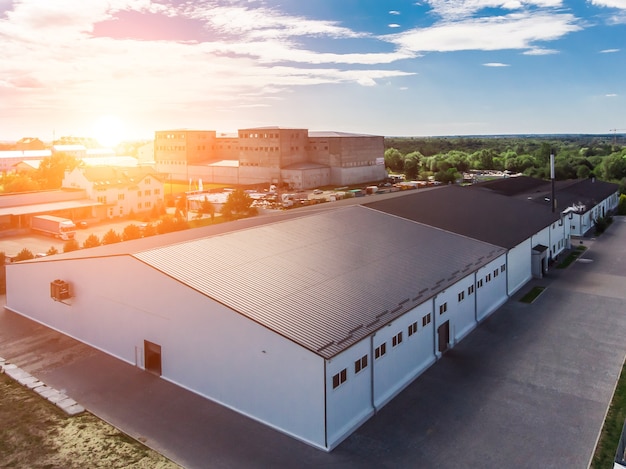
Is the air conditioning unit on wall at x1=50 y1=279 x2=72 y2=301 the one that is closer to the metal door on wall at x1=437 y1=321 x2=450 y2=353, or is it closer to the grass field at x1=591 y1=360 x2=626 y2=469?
the metal door on wall at x1=437 y1=321 x2=450 y2=353

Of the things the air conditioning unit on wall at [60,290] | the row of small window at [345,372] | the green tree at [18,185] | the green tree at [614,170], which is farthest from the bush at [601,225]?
the green tree at [18,185]

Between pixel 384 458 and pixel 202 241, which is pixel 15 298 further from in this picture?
pixel 384 458

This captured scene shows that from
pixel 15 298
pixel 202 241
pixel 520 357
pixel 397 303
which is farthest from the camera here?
pixel 15 298

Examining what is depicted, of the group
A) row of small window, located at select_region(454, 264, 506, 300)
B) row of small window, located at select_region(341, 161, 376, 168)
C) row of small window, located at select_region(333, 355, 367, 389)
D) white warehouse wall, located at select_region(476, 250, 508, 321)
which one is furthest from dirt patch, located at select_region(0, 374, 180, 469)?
row of small window, located at select_region(341, 161, 376, 168)

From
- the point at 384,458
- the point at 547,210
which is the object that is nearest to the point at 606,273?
the point at 547,210

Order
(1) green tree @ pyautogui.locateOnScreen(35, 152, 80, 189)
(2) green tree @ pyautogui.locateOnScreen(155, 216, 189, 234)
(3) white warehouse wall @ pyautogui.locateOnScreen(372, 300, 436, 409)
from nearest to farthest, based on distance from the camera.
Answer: (3) white warehouse wall @ pyautogui.locateOnScreen(372, 300, 436, 409) → (2) green tree @ pyautogui.locateOnScreen(155, 216, 189, 234) → (1) green tree @ pyautogui.locateOnScreen(35, 152, 80, 189)
